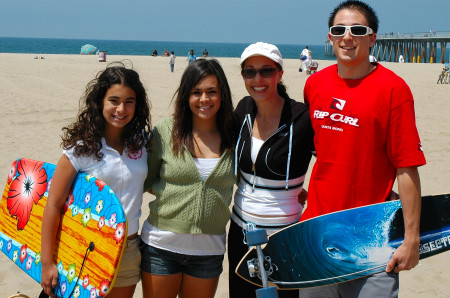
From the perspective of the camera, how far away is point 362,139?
213 cm

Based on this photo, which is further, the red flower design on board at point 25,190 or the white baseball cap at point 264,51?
the red flower design on board at point 25,190

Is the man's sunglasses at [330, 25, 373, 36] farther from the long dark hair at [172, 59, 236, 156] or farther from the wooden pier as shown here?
the wooden pier

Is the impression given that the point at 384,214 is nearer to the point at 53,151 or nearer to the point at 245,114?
the point at 245,114

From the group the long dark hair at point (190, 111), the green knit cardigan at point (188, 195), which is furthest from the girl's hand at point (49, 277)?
the long dark hair at point (190, 111)

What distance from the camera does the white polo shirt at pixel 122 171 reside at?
7.91 feet

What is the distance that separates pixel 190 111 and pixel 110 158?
1.74 feet

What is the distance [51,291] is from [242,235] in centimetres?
108

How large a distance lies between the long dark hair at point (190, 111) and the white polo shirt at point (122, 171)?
0.22m

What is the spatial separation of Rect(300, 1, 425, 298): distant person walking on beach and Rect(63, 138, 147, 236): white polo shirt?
0.93 metres

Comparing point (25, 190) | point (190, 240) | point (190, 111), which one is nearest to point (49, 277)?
point (25, 190)

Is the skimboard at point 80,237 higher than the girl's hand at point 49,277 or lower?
higher

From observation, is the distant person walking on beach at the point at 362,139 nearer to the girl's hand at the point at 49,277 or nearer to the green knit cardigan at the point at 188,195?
the green knit cardigan at the point at 188,195

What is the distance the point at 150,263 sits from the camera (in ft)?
Answer: 8.26

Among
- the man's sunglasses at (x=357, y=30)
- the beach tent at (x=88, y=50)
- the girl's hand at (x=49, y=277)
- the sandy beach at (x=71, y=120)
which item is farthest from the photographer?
the beach tent at (x=88, y=50)
